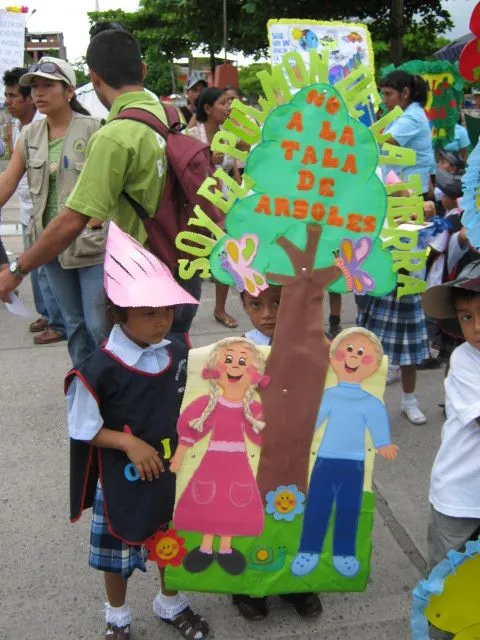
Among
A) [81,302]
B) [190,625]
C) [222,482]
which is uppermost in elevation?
[222,482]

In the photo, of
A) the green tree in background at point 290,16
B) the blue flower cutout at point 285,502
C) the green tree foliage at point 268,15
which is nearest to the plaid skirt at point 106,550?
the blue flower cutout at point 285,502

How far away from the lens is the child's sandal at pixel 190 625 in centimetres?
197

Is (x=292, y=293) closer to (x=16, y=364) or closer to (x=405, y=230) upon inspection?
(x=405, y=230)

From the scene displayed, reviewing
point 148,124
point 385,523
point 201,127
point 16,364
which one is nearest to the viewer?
point 148,124

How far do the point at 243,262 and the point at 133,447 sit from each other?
54cm

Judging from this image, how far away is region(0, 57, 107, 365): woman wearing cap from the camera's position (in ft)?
9.47

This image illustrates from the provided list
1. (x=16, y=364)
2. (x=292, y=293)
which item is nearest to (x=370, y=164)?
(x=292, y=293)

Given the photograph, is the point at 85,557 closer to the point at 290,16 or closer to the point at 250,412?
the point at 250,412

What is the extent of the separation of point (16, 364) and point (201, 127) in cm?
216

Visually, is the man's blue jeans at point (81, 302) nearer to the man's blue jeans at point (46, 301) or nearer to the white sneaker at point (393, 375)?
the man's blue jeans at point (46, 301)

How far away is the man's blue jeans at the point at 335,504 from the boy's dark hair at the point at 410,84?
114 inches

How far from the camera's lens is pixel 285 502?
178cm

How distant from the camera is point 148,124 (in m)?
2.21

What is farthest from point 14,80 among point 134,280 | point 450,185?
point 134,280
